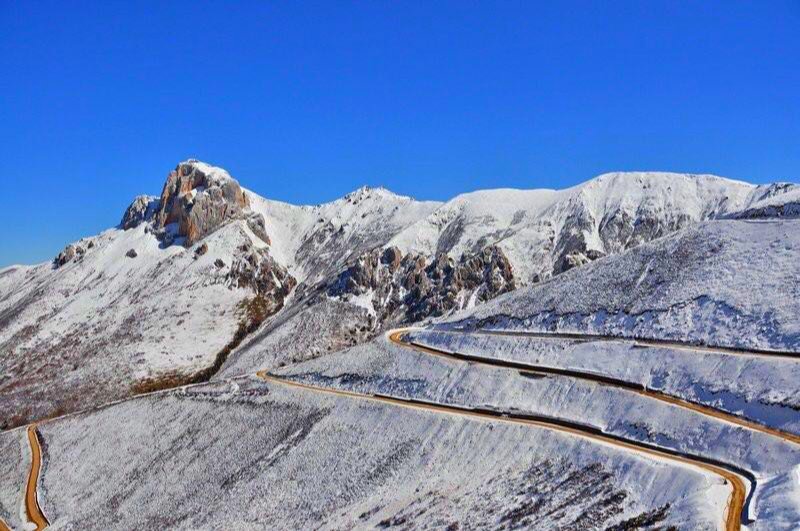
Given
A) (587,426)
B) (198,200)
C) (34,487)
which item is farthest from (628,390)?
(198,200)

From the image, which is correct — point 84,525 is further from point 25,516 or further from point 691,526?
point 691,526

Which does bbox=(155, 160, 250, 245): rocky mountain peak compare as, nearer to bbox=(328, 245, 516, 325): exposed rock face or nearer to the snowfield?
the snowfield

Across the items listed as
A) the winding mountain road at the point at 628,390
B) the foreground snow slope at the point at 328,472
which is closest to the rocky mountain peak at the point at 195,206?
the foreground snow slope at the point at 328,472

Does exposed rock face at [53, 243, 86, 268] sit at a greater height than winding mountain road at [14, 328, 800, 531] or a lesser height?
greater

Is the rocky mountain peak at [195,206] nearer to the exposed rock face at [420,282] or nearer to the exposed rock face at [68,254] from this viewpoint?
the exposed rock face at [68,254]

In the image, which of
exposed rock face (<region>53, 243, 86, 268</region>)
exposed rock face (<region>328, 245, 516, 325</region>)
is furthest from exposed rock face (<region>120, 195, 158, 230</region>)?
exposed rock face (<region>328, 245, 516, 325</region>)

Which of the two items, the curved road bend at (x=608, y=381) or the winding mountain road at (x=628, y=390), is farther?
the curved road bend at (x=608, y=381)

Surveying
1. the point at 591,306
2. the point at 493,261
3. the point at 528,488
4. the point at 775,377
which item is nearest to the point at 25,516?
the point at 528,488
